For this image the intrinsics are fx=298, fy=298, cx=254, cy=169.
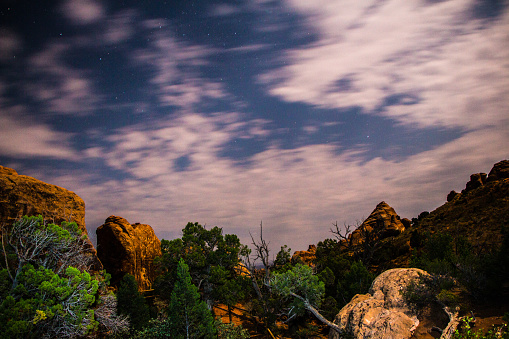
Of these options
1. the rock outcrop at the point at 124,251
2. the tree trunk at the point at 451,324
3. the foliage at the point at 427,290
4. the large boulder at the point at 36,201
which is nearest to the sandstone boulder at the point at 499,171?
the foliage at the point at 427,290

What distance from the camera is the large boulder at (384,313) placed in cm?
1573

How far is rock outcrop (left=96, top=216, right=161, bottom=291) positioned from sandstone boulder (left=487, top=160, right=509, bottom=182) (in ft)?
177

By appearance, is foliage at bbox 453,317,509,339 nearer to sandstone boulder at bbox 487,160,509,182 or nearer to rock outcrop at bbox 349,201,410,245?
sandstone boulder at bbox 487,160,509,182

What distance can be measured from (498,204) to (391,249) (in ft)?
47.7

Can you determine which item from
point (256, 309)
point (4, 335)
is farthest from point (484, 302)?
point (4, 335)

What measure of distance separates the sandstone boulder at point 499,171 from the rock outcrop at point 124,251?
54026 mm

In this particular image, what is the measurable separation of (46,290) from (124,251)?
16.4 meters

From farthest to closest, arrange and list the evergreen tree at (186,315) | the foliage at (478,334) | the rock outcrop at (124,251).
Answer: the rock outcrop at (124,251) < the evergreen tree at (186,315) < the foliage at (478,334)

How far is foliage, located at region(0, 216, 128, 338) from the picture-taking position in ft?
54.7

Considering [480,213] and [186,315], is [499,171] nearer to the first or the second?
[480,213]

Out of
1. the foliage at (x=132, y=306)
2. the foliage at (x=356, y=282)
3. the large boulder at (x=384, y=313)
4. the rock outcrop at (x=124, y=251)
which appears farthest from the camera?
the rock outcrop at (x=124, y=251)

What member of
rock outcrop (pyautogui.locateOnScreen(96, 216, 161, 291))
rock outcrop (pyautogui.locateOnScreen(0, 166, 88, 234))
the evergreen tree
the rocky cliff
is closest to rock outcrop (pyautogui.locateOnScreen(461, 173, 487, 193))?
the rocky cliff

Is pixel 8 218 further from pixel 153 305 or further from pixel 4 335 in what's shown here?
pixel 153 305

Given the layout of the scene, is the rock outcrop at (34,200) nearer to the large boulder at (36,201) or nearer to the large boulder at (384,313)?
the large boulder at (36,201)
